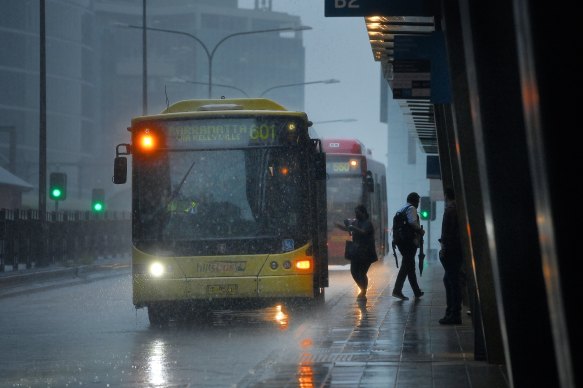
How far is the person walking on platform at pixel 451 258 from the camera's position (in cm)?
1670

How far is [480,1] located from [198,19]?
629 feet

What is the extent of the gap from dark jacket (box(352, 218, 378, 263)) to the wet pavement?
2.94 ft

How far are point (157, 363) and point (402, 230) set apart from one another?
29.4ft

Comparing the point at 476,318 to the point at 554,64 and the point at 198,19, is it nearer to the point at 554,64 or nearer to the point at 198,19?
the point at 554,64

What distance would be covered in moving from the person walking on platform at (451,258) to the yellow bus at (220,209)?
1.97 meters

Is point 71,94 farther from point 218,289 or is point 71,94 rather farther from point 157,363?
point 157,363

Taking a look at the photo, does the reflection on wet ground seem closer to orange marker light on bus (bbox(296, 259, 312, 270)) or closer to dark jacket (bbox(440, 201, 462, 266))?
orange marker light on bus (bbox(296, 259, 312, 270))

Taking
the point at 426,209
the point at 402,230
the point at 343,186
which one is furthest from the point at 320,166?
the point at 426,209

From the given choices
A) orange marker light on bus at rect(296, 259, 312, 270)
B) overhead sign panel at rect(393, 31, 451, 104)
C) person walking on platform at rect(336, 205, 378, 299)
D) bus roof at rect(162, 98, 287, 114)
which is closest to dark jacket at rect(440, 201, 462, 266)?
orange marker light on bus at rect(296, 259, 312, 270)

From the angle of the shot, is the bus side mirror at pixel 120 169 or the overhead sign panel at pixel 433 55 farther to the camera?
the bus side mirror at pixel 120 169

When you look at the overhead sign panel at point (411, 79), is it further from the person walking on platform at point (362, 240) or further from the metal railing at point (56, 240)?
the metal railing at point (56, 240)

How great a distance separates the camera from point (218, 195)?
17625 mm

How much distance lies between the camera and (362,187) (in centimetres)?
3847

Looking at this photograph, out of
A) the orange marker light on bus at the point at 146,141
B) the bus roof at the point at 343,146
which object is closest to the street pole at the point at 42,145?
the bus roof at the point at 343,146
